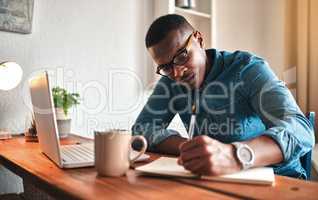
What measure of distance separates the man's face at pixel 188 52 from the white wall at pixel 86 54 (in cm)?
83

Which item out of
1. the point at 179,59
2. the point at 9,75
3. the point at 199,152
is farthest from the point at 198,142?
the point at 9,75

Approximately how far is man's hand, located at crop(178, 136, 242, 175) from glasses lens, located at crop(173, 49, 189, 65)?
44cm

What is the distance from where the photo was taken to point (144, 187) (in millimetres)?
704

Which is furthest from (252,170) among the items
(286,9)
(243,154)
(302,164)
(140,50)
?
Result: (286,9)

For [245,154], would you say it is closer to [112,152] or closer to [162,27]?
[112,152]

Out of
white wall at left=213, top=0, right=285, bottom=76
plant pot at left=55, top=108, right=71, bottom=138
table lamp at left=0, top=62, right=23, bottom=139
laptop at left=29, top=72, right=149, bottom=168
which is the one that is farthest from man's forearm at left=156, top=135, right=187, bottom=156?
white wall at left=213, top=0, right=285, bottom=76

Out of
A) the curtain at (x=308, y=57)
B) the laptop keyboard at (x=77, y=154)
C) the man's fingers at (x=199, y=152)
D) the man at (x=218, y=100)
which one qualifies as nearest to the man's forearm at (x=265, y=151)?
the man at (x=218, y=100)

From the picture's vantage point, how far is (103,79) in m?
2.06

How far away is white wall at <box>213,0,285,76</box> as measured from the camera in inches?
103

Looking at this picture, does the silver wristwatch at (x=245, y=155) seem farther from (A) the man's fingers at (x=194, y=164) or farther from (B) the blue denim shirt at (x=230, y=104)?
(B) the blue denim shirt at (x=230, y=104)

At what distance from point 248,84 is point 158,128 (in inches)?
13.4

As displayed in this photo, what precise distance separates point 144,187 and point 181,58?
1.85ft

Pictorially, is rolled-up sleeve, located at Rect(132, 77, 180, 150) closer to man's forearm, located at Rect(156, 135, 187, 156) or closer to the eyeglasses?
man's forearm, located at Rect(156, 135, 187, 156)

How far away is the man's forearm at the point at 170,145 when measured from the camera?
43.9 inches
